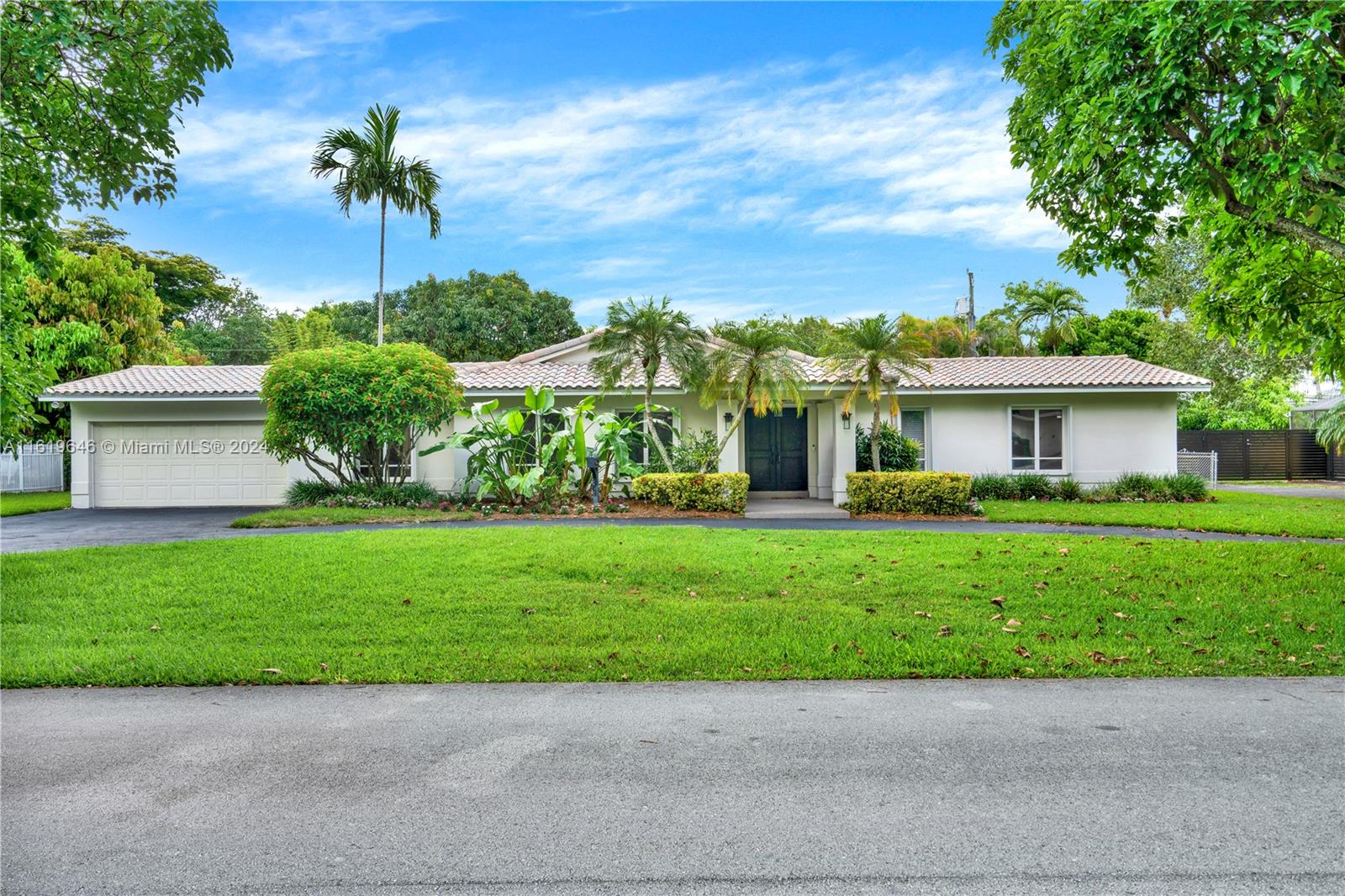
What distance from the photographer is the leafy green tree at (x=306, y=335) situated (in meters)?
38.0

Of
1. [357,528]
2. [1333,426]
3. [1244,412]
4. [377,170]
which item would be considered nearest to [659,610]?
[357,528]

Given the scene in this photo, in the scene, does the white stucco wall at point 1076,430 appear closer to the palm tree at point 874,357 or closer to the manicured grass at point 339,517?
the palm tree at point 874,357

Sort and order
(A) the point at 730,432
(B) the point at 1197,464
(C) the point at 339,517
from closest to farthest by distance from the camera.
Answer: (C) the point at 339,517, (A) the point at 730,432, (B) the point at 1197,464

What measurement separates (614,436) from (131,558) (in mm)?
8964

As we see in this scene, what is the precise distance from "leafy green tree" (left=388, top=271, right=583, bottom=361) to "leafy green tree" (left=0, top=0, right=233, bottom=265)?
1049 inches

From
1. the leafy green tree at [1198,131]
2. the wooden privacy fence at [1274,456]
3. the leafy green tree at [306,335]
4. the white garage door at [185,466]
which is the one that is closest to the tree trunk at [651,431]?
the white garage door at [185,466]

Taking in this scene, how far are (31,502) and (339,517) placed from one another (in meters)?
11.7

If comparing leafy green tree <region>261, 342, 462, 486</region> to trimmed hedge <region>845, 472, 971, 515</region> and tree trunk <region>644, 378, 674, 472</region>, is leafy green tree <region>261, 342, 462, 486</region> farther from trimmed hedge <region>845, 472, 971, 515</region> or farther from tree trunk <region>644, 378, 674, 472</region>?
trimmed hedge <region>845, 472, 971, 515</region>

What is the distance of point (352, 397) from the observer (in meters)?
15.7

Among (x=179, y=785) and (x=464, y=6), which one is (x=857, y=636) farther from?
(x=464, y=6)

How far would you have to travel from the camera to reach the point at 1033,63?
8.34 m

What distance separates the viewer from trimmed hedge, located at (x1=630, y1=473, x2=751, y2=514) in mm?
15945

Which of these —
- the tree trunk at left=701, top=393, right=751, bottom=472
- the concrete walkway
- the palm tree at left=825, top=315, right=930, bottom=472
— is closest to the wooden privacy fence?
the palm tree at left=825, top=315, right=930, bottom=472

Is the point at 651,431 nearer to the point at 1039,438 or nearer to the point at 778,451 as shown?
the point at 778,451
